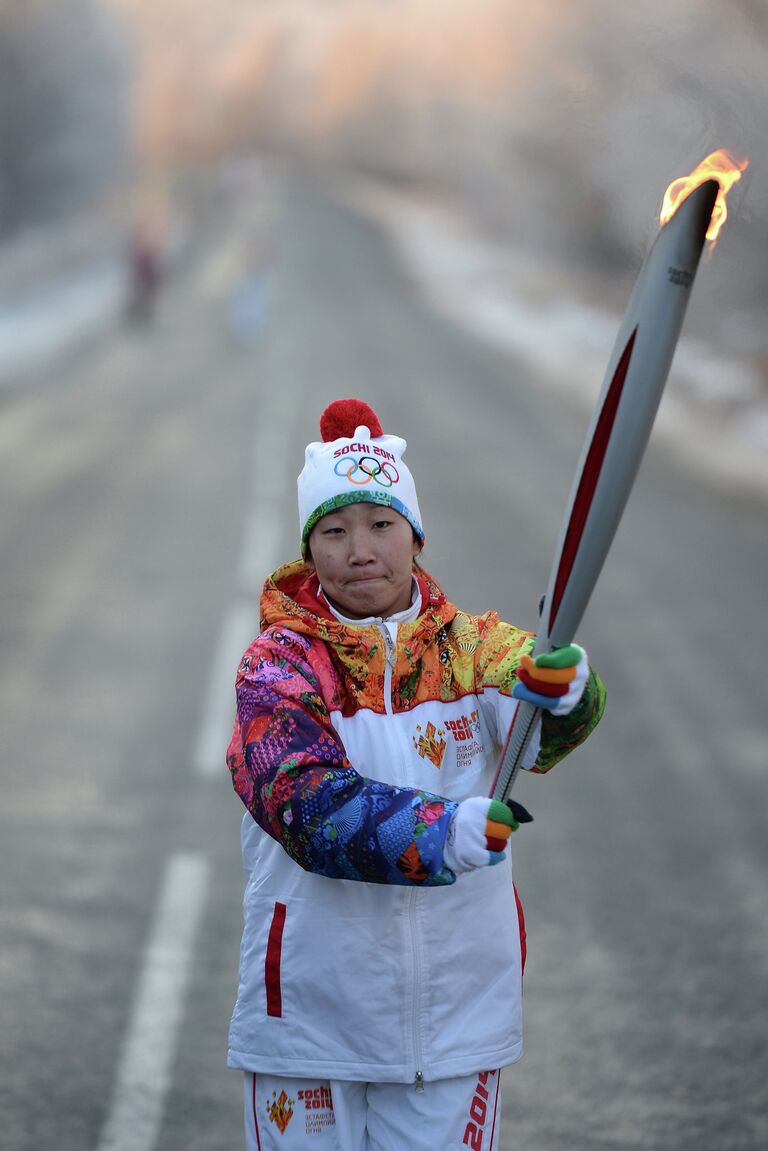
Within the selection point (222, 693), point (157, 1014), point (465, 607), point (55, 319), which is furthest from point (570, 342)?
point (157, 1014)

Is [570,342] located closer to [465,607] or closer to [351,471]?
[465,607]

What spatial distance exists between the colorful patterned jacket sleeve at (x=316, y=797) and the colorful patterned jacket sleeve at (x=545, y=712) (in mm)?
267

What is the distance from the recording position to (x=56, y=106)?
179 feet

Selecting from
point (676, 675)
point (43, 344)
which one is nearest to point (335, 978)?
point (676, 675)

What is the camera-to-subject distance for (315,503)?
2.61m

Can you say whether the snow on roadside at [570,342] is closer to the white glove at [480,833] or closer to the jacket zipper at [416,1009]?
the jacket zipper at [416,1009]

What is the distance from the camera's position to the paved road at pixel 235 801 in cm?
412

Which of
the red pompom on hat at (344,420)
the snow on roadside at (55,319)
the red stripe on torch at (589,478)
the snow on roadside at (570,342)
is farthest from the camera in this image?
the snow on roadside at (55,319)

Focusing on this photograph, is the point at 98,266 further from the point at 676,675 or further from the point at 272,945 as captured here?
the point at 272,945

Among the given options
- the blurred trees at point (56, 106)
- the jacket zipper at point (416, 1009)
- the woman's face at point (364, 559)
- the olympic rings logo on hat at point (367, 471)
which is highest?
the blurred trees at point (56, 106)

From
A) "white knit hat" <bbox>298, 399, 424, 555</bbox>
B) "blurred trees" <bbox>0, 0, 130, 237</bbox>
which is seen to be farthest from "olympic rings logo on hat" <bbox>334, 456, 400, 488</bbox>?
"blurred trees" <bbox>0, 0, 130, 237</bbox>

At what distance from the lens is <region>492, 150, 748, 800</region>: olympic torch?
209 centimetres

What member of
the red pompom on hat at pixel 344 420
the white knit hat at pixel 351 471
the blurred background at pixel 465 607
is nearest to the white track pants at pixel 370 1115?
the white knit hat at pixel 351 471

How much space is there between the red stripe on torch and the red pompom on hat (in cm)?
59
